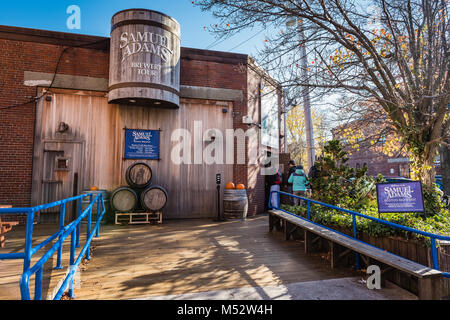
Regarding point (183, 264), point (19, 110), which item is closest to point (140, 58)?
point (19, 110)

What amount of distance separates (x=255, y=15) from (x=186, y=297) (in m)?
5.56

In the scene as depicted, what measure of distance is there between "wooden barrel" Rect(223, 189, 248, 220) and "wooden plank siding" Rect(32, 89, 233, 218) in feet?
2.47

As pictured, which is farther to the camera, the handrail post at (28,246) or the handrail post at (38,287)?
the handrail post at (38,287)

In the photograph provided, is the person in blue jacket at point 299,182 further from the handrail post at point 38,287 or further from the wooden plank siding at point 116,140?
the handrail post at point 38,287

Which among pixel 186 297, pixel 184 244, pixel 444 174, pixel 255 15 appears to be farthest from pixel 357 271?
pixel 444 174

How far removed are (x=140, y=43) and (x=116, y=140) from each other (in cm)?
290

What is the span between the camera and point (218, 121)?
9250mm

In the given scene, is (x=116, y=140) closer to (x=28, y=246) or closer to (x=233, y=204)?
(x=233, y=204)

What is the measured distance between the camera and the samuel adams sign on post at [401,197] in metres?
4.02

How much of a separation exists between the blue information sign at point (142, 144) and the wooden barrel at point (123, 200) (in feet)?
4.16

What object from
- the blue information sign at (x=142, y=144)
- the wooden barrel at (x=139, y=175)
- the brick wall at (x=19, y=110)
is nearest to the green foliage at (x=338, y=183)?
the wooden barrel at (x=139, y=175)

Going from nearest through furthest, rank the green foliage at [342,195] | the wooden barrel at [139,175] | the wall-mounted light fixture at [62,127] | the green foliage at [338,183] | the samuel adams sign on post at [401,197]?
the samuel adams sign on post at [401,197]
the green foliage at [342,195]
the green foliage at [338,183]
the wooden barrel at [139,175]
the wall-mounted light fixture at [62,127]

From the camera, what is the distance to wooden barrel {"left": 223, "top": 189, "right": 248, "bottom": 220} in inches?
325

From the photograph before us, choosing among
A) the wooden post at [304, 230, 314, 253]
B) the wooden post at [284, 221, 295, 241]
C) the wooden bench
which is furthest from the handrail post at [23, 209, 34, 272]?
the wooden post at [284, 221, 295, 241]
